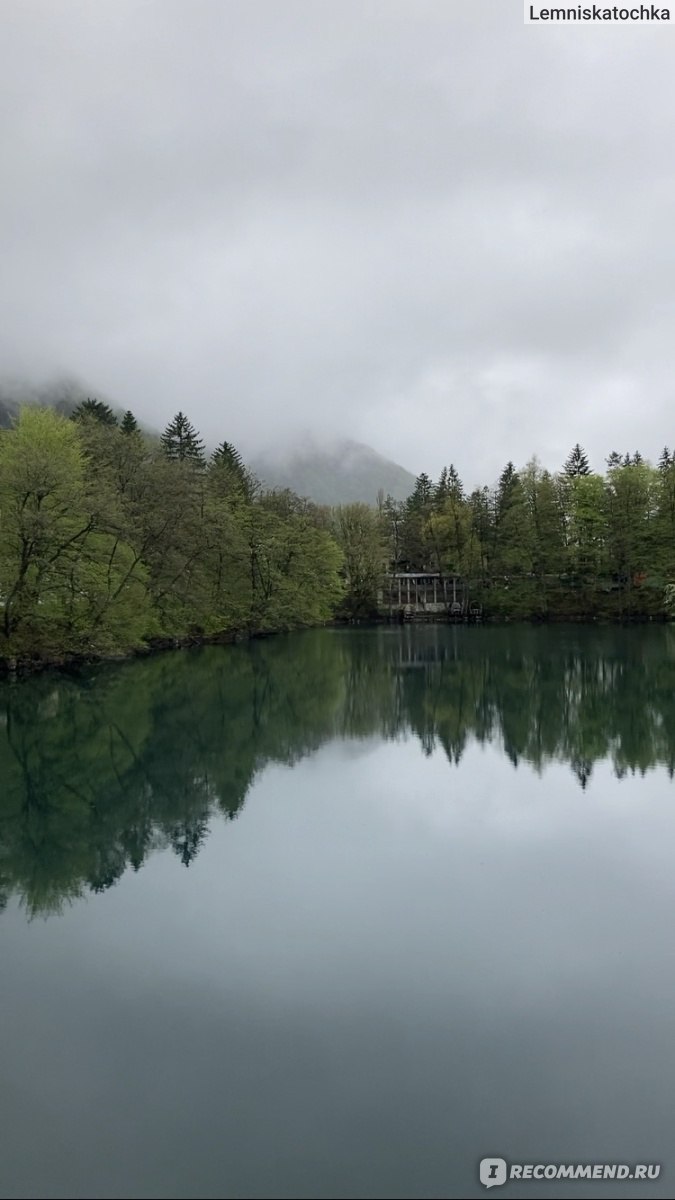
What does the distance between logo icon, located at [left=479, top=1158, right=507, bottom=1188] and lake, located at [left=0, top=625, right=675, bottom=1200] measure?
2.6 inches

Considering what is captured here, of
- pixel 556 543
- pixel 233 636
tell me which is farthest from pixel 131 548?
pixel 556 543

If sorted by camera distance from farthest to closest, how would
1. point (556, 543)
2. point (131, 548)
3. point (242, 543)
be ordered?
point (556, 543) → point (242, 543) → point (131, 548)

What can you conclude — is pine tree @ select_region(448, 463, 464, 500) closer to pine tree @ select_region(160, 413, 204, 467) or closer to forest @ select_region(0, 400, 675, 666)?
forest @ select_region(0, 400, 675, 666)

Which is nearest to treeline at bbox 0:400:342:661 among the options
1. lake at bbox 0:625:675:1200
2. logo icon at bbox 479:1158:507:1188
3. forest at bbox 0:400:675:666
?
forest at bbox 0:400:675:666

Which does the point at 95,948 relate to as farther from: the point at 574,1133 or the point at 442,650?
the point at 442,650

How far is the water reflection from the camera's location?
11.7m

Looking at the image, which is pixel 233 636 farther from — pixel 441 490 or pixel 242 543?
pixel 441 490

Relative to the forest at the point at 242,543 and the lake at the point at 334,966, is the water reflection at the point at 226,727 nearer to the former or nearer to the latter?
the lake at the point at 334,966

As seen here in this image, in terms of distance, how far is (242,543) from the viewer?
4609 cm

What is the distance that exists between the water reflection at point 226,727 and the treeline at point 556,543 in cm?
2466

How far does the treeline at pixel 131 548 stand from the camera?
28.7 meters

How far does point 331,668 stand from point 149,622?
33.5 feet

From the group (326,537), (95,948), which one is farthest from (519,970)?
(326,537)

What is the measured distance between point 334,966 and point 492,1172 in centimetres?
275
